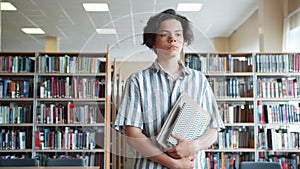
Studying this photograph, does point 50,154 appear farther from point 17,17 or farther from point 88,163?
point 17,17

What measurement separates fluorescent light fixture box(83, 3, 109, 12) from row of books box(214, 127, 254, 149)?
321cm

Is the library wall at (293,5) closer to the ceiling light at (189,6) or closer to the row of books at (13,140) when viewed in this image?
the ceiling light at (189,6)

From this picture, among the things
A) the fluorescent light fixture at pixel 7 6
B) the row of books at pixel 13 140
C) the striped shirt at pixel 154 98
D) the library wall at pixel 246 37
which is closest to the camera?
the striped shirt at pixel 154 98

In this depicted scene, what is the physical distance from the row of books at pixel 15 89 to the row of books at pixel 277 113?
3.13m

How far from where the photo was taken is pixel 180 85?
0.99 m

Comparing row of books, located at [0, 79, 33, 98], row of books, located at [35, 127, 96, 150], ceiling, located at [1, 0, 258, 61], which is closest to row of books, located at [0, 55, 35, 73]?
row of books, located at [0, 79, 33, 98]

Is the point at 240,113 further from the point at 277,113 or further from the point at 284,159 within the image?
the point at 284,159

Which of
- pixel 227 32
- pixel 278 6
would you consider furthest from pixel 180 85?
pixel 227 32

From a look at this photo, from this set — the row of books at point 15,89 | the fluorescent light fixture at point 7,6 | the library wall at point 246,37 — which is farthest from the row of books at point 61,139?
the library wall at point 246,37

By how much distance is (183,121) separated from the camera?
2.92 feet

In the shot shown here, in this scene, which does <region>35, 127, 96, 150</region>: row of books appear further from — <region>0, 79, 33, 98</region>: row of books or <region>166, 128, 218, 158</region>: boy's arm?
<region>166, 128, 218, 158</region>: boy's arm

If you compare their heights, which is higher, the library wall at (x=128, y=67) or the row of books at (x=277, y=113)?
the library wall at (x=128, y=67)

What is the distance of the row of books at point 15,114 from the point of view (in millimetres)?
5190

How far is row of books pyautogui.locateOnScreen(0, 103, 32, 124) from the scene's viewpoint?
5.19m
